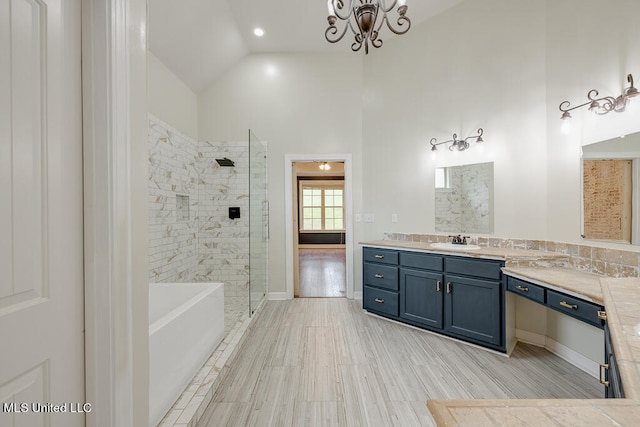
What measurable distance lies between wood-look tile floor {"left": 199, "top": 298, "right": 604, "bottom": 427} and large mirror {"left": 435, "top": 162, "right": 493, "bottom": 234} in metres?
1.22

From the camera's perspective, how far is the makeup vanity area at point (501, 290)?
1.91 feet

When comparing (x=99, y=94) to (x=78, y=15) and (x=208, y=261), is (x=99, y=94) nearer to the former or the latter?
(x=78, y=15)

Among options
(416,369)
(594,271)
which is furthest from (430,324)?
(594,271)

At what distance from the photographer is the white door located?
2.32ft

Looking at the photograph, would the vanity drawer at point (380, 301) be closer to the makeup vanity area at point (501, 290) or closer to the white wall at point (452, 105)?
the makeup vanity area at point (501, 290)

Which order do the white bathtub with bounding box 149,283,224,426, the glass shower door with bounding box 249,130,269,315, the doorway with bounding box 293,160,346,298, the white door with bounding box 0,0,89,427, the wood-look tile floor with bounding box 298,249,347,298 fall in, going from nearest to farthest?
the white door with bounding box 0,0,89,427 → the white bathtub with bounding box 149,283,224,426 → the glass shower door with bounding box 249,130,269,315 → the wood-look tile floor with bounding box 298,249,347,298 → the doorway with bounding box 293,160,346,298

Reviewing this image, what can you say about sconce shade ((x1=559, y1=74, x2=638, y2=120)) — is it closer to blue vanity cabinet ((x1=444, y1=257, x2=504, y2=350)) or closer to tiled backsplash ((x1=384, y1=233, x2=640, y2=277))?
tiled backsplash ((x1=384, y1=233, x2=640, y2=277))

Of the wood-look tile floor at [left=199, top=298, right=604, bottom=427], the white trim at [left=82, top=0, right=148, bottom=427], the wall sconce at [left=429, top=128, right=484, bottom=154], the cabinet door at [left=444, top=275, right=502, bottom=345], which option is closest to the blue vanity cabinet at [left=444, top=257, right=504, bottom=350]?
the cabinet door at [left=444, top=275, right=502, bottom=345]

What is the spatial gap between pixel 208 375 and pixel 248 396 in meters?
0.33

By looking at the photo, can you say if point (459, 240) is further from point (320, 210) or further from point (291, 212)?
point (320, 210)

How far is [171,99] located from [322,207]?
6420mm

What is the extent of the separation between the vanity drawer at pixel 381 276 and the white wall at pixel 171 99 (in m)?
2.89

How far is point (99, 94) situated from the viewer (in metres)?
0.91

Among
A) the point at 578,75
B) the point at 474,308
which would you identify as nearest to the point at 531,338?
the point at 474,308
